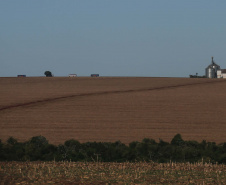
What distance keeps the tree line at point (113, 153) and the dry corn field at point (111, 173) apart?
163cm

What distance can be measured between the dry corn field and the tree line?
64.3 inches

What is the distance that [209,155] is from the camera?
65.6ft

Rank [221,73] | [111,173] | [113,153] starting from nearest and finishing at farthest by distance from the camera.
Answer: [111,173], [113,153], [221,73]

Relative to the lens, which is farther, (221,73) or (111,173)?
(221,73)

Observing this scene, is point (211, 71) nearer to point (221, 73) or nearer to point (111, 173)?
point (221, 73)

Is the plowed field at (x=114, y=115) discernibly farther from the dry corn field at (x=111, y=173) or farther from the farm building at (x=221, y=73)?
the farm building at (x=221, y=73)

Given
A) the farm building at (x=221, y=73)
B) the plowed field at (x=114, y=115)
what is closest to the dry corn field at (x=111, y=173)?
the plowed field at (x=114, y=115)

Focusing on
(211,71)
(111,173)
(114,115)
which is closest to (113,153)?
(111,173)

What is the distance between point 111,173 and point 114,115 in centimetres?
2637

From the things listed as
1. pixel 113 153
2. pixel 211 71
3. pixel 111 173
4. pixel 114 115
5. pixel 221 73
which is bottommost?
pixel 111 173

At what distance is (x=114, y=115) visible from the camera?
4181 cm

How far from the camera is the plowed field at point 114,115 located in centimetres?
3188

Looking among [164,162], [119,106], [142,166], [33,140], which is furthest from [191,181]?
[119,106]

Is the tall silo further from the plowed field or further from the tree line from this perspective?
the tree line
